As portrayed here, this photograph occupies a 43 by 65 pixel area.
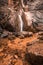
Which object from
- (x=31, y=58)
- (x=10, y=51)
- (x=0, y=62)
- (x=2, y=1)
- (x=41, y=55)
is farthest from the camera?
(x=2, y=1)

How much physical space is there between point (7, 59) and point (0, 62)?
329 mm

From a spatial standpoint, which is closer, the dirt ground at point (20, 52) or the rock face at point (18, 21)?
the dirt ground at point (20, 52)

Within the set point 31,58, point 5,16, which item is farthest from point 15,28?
point 31,58

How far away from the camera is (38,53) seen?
5.33 m

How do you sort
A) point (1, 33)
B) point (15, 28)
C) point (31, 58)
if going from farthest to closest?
1. point (15, 28)
2. point (1, 33)
3. point (31, 58)

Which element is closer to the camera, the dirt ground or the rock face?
the dirt ground

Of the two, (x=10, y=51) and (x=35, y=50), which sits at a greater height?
(x=35, y=50)

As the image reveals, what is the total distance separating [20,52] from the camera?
6551 millimetres

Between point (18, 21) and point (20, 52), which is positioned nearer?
point (20, 52)

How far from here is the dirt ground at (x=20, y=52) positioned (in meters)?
5.39

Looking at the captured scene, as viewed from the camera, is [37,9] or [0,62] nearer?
[0,62]

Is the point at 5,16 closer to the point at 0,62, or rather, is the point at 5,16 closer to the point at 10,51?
the point at 10,51

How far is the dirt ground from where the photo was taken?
539 centimetres

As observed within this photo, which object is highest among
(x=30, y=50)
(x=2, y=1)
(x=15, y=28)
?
(x=2, y=1)
